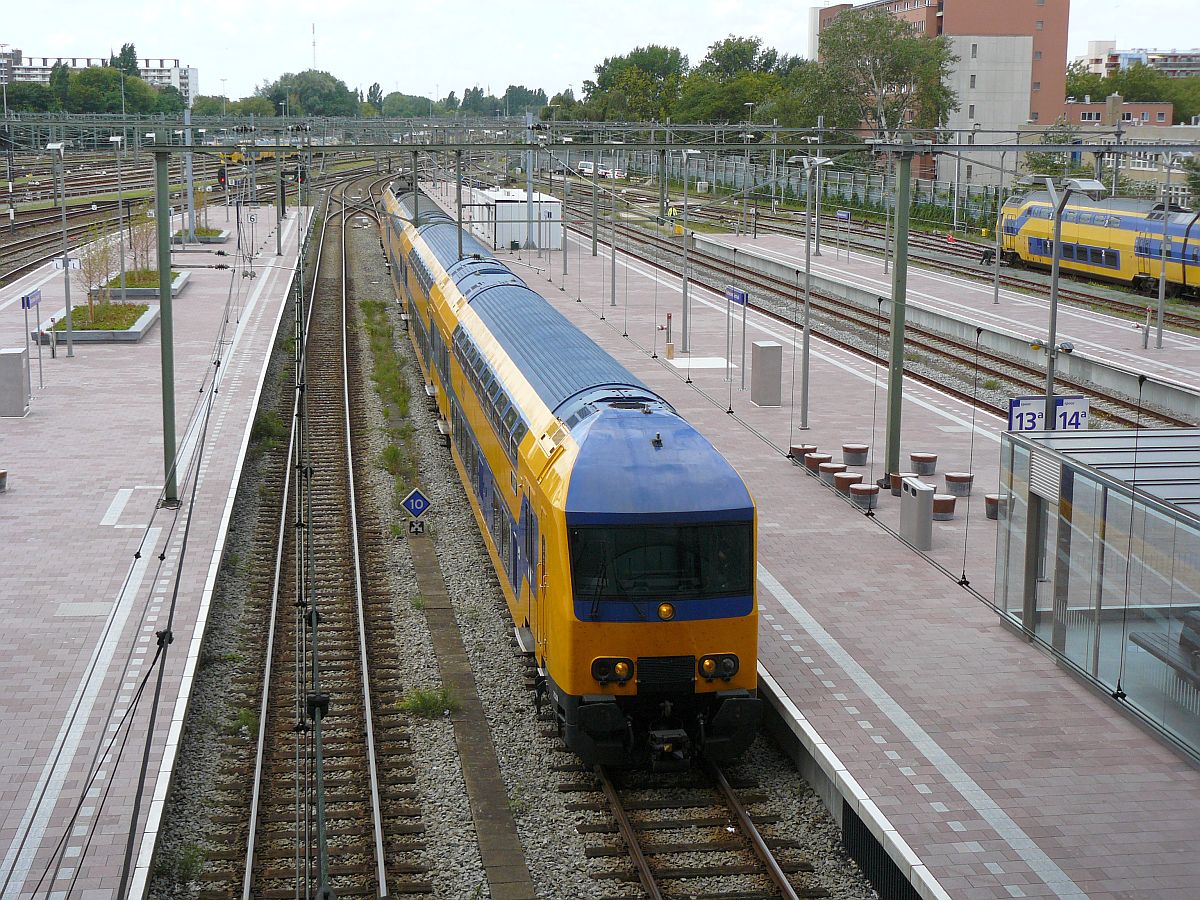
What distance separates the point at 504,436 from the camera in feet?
48.0

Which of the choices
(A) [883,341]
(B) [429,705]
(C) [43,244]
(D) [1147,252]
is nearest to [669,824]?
(B) [429,705]

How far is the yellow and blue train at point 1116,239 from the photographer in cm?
3531

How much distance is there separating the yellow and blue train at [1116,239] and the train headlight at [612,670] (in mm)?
27189

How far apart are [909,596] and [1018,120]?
67.2 metres

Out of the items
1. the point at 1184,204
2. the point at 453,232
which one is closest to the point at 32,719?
the point at 453,232

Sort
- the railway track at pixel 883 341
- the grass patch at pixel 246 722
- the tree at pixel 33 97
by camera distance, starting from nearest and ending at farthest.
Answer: the grass patch at pixel 246 722 < the railway track at pixel 883 341 < the tree at pixel 33 97

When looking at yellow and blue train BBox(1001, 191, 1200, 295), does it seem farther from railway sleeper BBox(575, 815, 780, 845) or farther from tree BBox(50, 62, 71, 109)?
tree BBox(50, 62, 71, 109)

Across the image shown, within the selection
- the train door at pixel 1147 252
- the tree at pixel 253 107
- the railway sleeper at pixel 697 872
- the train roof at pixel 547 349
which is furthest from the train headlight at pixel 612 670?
the tree at pixel 253 107

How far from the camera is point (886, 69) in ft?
220

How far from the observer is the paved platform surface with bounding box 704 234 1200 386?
2792 centimetres

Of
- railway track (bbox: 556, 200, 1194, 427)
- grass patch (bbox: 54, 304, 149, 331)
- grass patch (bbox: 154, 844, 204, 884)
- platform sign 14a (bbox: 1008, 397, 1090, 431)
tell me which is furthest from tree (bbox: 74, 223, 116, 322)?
grass patch (bbox: 154, 844, 204, 884)

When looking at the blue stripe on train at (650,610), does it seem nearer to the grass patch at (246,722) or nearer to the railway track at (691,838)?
the railway track at (691,838)

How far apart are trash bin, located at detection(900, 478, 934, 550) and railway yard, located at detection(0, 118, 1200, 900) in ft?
0.61

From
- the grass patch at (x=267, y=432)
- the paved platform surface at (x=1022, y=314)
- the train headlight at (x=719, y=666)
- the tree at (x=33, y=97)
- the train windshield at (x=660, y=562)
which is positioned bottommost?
the grass patch at (x=267, y=432)
